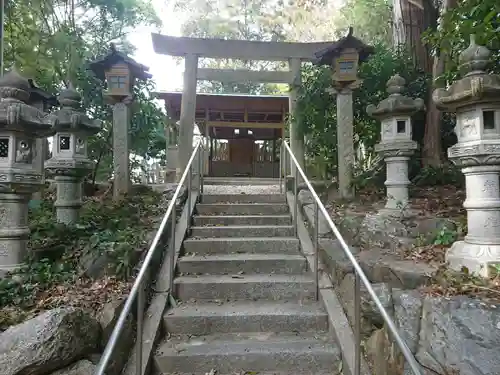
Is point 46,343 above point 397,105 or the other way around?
the other way around

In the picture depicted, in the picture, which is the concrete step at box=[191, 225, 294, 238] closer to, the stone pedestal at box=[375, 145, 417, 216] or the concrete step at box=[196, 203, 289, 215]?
the concrete step at box=[196, 203, 289, 215]

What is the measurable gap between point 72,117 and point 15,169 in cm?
128

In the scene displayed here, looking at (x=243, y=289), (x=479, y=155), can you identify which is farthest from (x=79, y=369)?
(x=479, y=155)

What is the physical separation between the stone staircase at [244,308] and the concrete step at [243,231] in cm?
1

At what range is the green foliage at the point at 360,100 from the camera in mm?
5672

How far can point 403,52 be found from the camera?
6.26 meters

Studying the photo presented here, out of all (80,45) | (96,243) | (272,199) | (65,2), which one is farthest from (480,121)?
(65,2)

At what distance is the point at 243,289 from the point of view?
10.4ft

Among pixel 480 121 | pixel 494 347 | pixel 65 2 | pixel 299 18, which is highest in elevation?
pixel 299 18

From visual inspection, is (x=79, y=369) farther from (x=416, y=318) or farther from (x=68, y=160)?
(x=68, y=160)

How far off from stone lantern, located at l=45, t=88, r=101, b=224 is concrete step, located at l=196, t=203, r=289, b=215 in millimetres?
1528

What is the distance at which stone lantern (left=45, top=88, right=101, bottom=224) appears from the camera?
392 centimetres

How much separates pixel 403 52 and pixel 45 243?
6329mm

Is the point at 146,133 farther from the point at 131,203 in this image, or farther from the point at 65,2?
the point at 65,2
